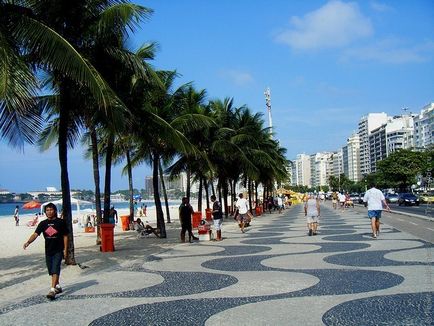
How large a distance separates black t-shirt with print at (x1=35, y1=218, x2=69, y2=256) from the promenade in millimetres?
806

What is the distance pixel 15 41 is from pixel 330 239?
11.7 m

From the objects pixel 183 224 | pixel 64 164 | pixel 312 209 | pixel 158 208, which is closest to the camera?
pixel 64 164

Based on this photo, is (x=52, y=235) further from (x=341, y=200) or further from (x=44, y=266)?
(x=341, y=200)

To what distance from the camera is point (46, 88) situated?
13.4m

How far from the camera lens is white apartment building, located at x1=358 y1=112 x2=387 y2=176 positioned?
618 feet

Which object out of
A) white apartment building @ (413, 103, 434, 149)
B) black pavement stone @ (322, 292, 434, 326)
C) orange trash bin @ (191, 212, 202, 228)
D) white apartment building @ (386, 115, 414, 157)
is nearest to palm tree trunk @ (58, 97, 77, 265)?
black pavement stone @ (322, 292, 434, 326)

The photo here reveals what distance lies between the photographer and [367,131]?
191625mm

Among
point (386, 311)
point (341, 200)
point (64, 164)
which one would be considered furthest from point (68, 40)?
point (341, 200)

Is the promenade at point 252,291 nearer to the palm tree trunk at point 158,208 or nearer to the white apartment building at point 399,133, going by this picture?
the palm tree trunk at point 158,208

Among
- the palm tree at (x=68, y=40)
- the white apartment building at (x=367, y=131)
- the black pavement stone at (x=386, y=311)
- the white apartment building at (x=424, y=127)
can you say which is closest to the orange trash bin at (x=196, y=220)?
the palm tree at (x=68, y=40)

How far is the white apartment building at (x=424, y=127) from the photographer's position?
13512 cm

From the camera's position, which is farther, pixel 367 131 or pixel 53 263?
pixel 367 131

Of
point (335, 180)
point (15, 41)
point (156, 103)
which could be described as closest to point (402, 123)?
point (335, 180)

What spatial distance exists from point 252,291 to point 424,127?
14619 centimetres
